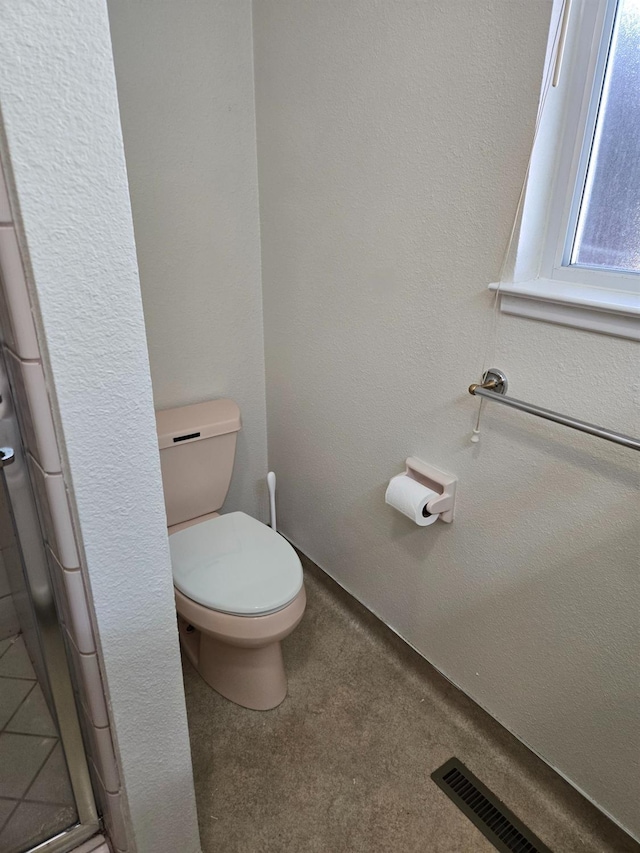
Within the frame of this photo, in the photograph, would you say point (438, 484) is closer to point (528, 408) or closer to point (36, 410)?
point (528, 408)

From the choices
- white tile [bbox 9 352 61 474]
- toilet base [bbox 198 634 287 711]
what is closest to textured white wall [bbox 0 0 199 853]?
white tile [bbox 9 352 61 474]

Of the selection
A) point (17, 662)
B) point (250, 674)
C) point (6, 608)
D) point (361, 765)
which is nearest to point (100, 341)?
point (6, 608)

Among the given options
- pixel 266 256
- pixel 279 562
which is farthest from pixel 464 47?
pixel 279 562

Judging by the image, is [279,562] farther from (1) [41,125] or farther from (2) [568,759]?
(1) [41,125]

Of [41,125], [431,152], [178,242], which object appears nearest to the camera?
[41,125]

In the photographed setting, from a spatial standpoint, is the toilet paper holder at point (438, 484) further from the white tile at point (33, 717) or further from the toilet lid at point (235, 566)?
the white tile at point (33, 717)

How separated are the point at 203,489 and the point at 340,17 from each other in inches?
55.4

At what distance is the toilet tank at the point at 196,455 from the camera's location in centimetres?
184

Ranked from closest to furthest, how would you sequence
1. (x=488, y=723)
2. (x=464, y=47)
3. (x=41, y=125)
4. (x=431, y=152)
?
(x=41, y=125)
(x=464, y=47)
(x=431, y=152)
(x=488, y=723)

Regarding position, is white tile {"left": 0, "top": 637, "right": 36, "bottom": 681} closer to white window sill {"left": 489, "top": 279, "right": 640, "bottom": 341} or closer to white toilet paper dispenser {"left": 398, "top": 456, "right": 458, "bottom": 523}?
white toilet paper dispenser {"left": 398, "top": 456, "right": 458, "bottom": 523}

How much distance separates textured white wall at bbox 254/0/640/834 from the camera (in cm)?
122

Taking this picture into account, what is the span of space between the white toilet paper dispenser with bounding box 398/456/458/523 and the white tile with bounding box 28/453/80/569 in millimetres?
907

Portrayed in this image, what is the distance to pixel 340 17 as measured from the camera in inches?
58.6

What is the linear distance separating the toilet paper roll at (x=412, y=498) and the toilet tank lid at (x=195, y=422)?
2.05 ft
